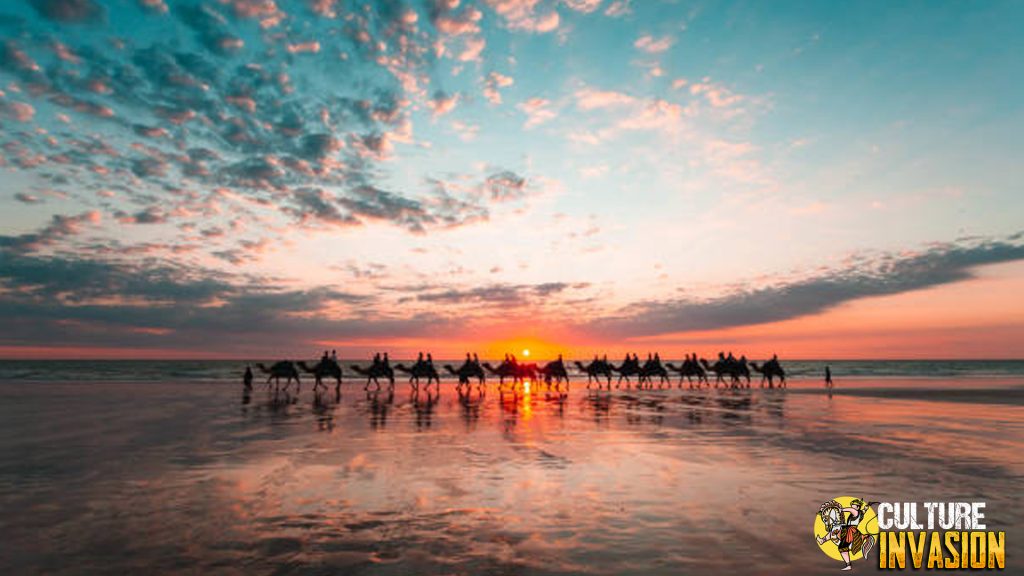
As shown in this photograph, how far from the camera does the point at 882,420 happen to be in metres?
20.8

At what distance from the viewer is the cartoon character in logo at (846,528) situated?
6.79 meters

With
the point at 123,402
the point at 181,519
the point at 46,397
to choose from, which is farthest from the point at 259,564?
the point at 46,397

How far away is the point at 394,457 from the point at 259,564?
21.7ft

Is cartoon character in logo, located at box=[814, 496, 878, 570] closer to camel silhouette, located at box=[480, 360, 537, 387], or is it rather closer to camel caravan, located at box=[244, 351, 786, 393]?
camel caravan, located at box=[244, 351, 786, 393]

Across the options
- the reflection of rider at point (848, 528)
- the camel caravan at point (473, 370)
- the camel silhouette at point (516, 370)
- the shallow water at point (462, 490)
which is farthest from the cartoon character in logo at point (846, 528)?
the camel silhouette at point (516, 370)

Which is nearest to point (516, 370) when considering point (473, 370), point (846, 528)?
point (473, 370)

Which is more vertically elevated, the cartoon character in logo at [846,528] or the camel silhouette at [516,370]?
the camel silhouette at [516,370]

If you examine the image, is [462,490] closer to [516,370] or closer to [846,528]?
[846,528]

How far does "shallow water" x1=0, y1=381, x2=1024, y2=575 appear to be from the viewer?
6.43 m

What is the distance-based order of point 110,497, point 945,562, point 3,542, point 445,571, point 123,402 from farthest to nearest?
point 123,402, point 110,497, point 3,542, point 945,562, point 445,571

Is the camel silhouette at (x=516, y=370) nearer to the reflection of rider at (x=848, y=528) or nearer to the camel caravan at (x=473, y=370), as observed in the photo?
the camel caravan at (x=473, y=370)

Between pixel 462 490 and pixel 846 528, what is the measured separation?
5.93m

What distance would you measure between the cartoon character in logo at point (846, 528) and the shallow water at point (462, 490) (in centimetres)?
26

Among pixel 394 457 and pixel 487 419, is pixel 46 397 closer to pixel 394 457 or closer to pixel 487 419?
pixel 487 419
